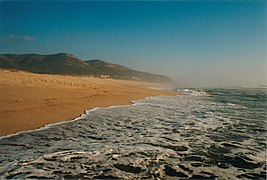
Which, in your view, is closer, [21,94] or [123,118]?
[123,118]

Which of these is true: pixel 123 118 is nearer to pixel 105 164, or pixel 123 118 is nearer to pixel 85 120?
pixel 85 120

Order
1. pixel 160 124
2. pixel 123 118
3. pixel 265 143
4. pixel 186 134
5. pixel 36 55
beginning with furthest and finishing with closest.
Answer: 1. pixel 36 55
2. pixel 123 118
3. pixel 160 124
4. pixel 186 134
5. pixel 265 143

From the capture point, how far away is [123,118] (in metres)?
13.6

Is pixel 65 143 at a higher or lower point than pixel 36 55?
lower

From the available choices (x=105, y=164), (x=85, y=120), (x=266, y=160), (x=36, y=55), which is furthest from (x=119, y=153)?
(x=36, y=55)

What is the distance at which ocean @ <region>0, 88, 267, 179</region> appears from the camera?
20.5 ft

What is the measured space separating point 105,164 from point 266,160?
4.62 metres

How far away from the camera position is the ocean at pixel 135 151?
6254 mm

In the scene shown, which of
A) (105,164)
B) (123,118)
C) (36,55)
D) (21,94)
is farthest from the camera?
(36,55)

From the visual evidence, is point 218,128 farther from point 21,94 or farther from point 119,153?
point 21,94

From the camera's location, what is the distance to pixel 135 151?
7.87 meters

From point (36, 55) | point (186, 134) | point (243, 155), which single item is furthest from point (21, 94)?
point (36, 55)

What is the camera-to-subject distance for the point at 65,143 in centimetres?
855

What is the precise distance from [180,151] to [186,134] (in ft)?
7.44
